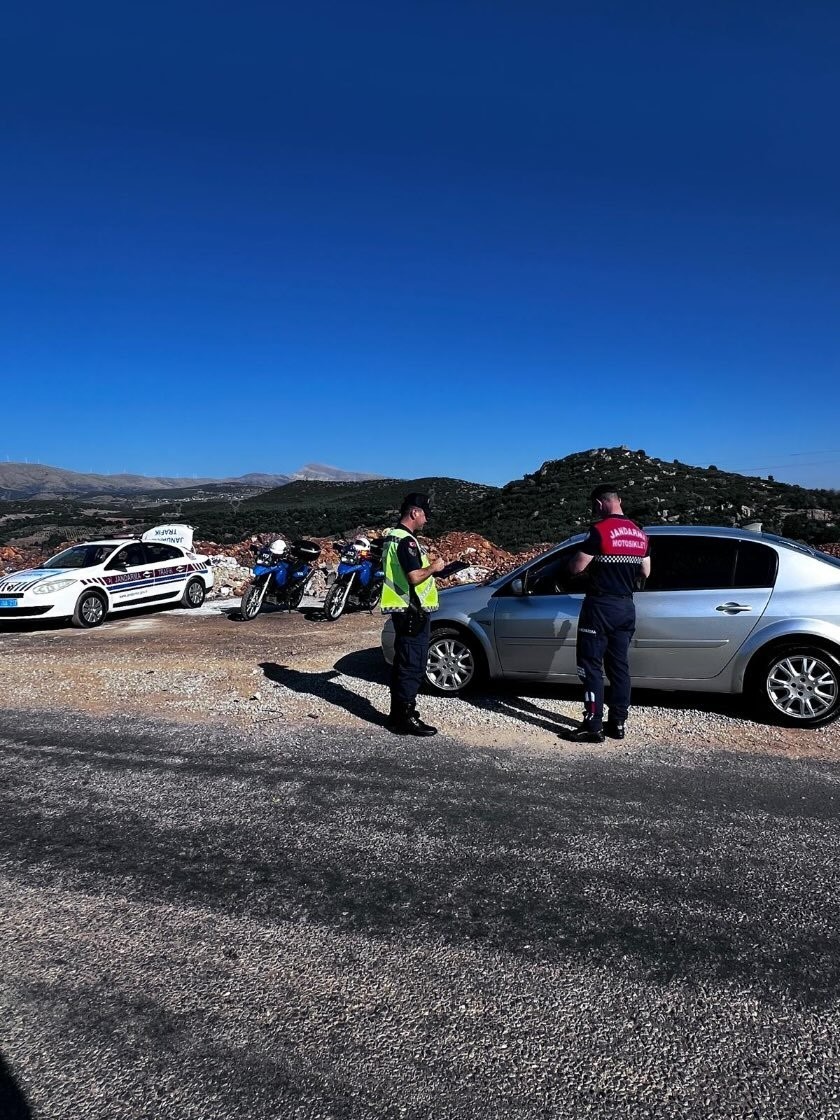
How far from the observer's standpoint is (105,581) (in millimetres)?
12664

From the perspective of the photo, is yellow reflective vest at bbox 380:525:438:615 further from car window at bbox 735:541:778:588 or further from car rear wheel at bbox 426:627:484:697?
car window at bbox 735:541:778:588

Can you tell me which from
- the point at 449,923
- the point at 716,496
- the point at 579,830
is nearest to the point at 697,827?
the point at 579,830

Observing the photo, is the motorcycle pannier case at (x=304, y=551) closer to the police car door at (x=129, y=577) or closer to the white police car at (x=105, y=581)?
the white police car at (x=105, y=581)

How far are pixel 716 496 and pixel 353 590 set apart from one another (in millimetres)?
28328

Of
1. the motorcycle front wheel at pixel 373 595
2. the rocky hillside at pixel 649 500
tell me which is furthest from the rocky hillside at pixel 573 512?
the motorcycle front wheel at pixel 373 595

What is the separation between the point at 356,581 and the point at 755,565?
295 inches

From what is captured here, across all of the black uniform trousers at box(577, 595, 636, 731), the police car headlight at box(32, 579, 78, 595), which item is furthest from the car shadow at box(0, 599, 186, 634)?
the black uniform trousers at box(577, 595, 636, 731)

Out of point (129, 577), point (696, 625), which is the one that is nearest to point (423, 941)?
point (696, 625)

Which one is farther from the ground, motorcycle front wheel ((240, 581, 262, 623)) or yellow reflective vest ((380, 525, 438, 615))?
yellow reflective vest ((380, 525, 438, 615))

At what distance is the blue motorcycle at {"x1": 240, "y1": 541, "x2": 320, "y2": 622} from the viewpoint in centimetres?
1264

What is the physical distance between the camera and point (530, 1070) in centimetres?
244

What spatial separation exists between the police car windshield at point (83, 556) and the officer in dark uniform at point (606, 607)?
32.5ft

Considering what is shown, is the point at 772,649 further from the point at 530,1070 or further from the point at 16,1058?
the point at 16,1058

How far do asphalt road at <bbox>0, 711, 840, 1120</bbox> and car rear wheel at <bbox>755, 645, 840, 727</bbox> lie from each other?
776 mm
